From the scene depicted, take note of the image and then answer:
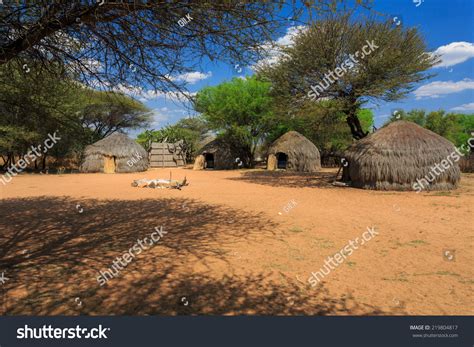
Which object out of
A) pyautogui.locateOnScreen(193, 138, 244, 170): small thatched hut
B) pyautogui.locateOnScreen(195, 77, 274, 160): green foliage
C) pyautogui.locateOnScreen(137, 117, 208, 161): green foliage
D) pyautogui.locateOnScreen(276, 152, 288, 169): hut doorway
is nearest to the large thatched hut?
pyautogui.locateOnScreen(195, 77, 274, 160): green foliage

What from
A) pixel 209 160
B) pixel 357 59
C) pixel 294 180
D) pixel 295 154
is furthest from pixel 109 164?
pixel 357 59

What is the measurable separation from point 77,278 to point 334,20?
607 inches

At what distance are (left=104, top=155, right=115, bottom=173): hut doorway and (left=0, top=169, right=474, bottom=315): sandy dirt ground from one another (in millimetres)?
16584

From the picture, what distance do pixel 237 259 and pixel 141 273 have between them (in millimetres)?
1547

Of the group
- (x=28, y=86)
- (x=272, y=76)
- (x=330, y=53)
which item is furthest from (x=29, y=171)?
(x=330, y=53)

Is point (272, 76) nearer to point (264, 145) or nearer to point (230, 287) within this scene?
point (230, 287)

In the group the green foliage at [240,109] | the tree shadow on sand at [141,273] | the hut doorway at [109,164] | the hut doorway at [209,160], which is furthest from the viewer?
the hut doorway at [209,160]

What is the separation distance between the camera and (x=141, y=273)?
4305 mm

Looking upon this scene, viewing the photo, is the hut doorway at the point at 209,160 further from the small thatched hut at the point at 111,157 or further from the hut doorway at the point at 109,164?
the hut doorway at the point at 109,164

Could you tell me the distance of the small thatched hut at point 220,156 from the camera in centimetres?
2867

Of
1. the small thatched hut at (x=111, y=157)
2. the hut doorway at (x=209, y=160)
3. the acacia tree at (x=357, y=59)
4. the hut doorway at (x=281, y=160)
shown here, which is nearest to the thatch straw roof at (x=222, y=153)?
the hut doorway at (x=209, y=160)

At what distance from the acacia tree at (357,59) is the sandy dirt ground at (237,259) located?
725 cm

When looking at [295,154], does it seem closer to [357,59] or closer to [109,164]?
[357,59]

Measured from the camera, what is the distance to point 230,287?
3879mm
